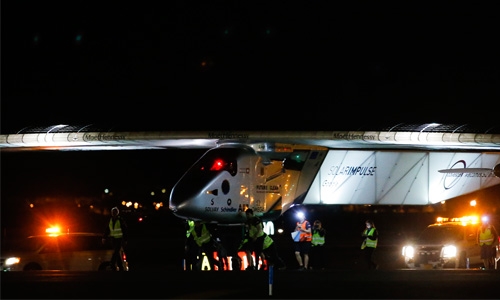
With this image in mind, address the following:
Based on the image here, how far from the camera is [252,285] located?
17.6 meters

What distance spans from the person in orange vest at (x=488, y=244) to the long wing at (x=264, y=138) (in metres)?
4.03

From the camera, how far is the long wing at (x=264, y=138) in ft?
96.1

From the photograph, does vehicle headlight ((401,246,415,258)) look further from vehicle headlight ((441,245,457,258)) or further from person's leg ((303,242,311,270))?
person's leg ((303,242,311,270))

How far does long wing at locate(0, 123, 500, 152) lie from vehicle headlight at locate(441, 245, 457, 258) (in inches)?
157

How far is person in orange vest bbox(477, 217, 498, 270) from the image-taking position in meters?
25.3

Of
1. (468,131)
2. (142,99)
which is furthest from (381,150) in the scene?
(142,99)

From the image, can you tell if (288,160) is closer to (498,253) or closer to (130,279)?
(498,253)

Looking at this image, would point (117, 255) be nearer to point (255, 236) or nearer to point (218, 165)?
point (255, 236)

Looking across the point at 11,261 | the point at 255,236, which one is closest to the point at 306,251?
the point at 255,236

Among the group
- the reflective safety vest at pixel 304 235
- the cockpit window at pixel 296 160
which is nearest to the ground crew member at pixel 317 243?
the reflective safety vest at pixel 304 235

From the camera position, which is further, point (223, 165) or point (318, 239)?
point (223, 165)

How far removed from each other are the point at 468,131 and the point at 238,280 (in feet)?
42.9

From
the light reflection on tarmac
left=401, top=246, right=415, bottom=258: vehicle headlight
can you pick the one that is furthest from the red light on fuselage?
the light reflection on tarmac

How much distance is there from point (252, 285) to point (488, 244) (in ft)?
33.4
